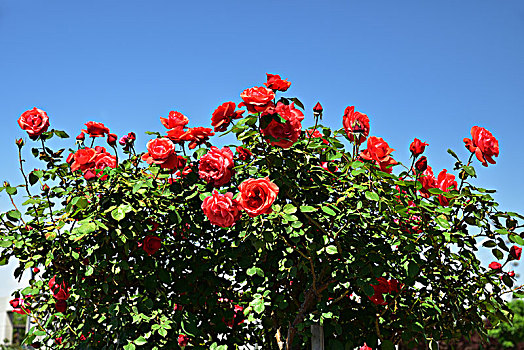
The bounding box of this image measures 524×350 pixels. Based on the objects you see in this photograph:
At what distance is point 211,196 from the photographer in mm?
2275

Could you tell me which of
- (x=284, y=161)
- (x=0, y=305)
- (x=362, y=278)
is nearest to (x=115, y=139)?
(x=284, y=161)

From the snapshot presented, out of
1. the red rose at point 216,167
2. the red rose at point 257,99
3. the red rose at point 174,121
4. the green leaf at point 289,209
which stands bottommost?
the green leaf at point 289,209

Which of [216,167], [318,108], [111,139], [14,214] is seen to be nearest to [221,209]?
[216,167]

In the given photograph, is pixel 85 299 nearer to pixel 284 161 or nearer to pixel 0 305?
pixel 284 161

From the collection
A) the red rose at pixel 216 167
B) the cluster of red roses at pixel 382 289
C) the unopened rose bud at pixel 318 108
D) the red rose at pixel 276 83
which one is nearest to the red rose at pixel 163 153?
the red rose at pixel 216 167

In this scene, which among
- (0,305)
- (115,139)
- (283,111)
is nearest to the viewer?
(283,111)

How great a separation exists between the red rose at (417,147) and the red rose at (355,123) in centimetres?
21

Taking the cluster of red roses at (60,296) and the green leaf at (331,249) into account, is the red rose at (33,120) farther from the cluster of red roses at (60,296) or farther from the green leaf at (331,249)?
the green leaf at (331,249)

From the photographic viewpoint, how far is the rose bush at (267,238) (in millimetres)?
2279

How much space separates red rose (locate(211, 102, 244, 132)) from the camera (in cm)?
243

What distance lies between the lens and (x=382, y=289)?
2402 millimetres

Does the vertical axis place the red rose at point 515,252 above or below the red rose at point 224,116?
below

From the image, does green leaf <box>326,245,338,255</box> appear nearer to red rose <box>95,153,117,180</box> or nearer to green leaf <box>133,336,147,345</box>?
green leaf <box>133,336,147,345</box>

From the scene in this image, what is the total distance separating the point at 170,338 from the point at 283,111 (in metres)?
1.19
